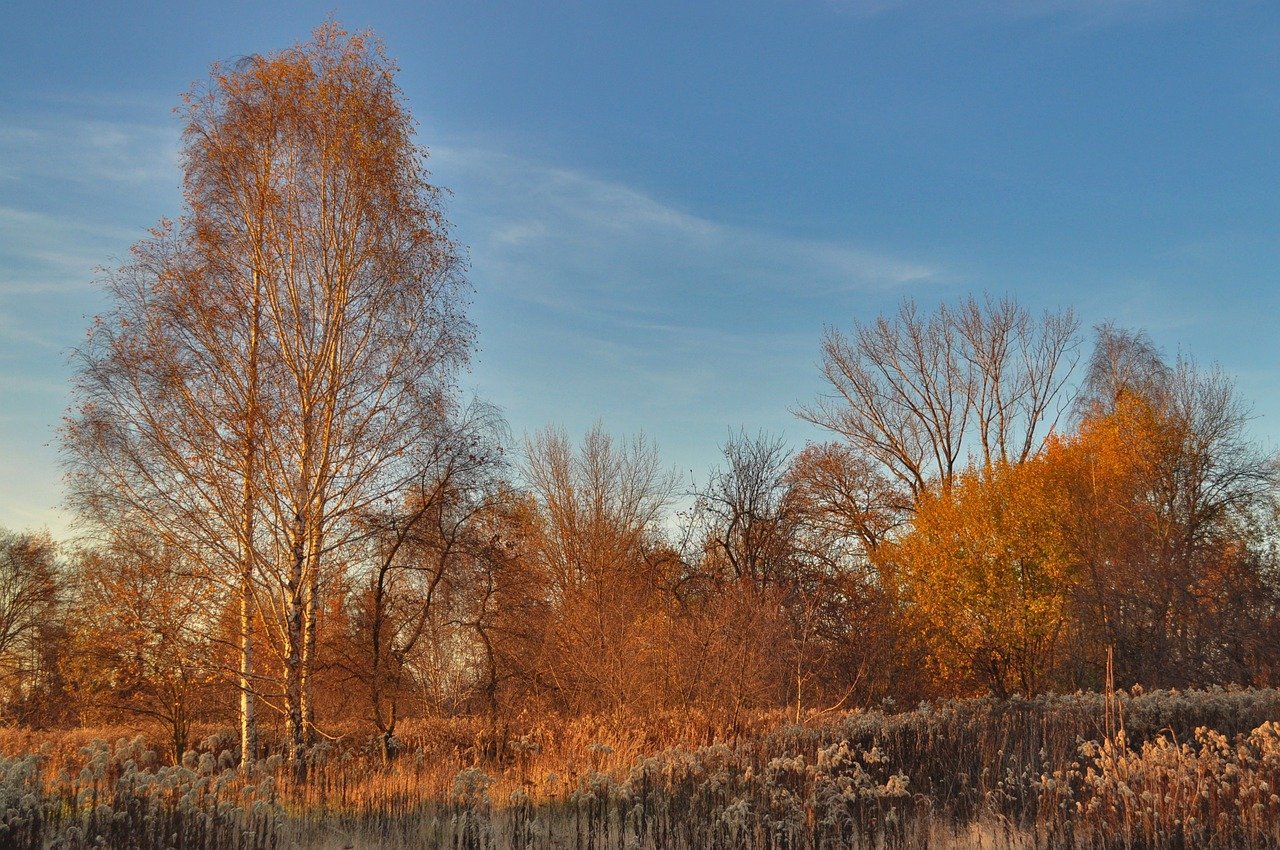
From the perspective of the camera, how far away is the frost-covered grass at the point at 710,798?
276 inches

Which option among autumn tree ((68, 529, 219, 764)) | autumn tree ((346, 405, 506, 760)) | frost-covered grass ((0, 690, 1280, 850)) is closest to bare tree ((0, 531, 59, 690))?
autumn tree ((68, 529, 219, 764))

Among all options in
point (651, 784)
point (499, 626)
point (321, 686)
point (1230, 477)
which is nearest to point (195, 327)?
point (321, 686)

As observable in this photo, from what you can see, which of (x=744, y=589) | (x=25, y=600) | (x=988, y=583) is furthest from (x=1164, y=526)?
(x=25, y=600)

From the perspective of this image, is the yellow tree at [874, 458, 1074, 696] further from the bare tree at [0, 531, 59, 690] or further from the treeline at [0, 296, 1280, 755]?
the bare tree at [0, 531, 59, 690]

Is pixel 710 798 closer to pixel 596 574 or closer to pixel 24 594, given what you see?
pixel 596 574

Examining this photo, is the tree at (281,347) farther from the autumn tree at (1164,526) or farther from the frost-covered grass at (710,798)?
the autumn tree at (1164,526)

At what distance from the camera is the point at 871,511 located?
31.9 m

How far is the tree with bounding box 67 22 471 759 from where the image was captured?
14477 millimetres

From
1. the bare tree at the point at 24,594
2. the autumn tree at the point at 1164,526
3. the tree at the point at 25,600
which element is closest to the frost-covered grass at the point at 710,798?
the autumn tree at the point at 1164,526

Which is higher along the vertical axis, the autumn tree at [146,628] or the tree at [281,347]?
the tree at [281,347]

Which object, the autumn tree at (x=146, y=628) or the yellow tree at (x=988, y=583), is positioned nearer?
the autumn tree at (x=146, y=628)

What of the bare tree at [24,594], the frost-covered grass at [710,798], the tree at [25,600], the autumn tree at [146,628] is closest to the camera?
the frost-covered grass at [710,798]

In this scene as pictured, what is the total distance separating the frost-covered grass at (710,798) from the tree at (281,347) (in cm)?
494

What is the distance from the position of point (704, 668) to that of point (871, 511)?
17.7m
